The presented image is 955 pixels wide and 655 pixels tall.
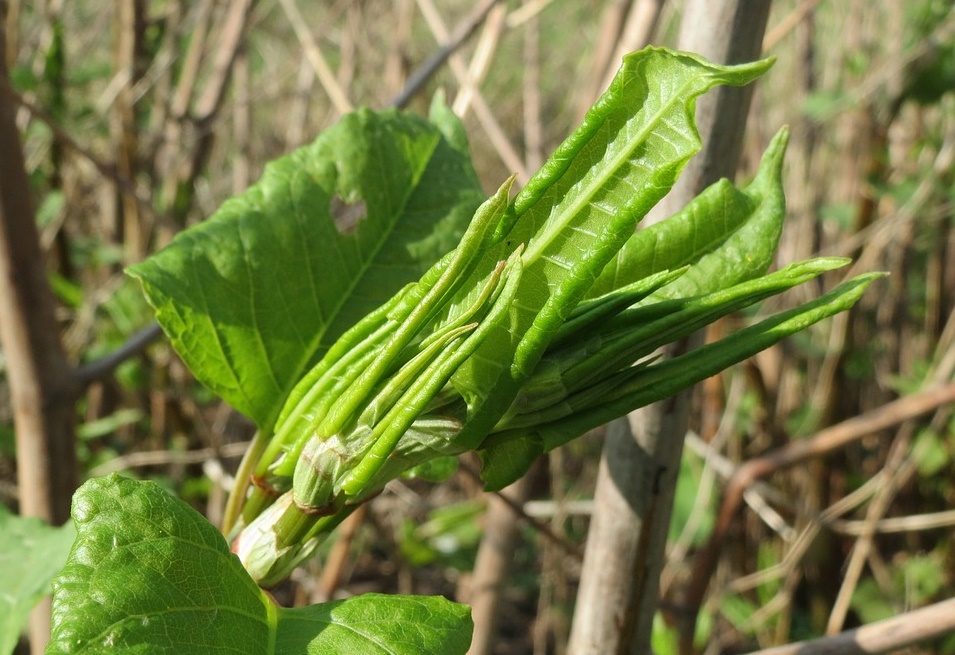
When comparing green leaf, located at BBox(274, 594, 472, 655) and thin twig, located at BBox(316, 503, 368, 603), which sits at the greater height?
green leaf, located at BBox(274, 594, 472, 655)

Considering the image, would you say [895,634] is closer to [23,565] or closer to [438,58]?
[23,565]

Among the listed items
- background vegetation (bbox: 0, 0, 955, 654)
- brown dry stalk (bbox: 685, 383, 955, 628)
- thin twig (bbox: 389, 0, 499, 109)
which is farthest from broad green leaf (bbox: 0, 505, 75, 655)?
background vegetation (bbox: 0, 0, 955, 654)

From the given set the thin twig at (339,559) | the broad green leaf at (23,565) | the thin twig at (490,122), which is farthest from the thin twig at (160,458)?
the thin twig at (490,122)

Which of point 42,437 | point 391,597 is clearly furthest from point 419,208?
point 42,437

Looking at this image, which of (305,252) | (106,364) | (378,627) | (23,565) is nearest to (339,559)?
(106,364)

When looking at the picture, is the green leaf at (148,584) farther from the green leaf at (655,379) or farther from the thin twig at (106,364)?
the thin twig at (106,364)

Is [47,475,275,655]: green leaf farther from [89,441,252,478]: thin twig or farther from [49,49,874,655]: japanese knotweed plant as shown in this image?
[89,441,252,478]: thin twig

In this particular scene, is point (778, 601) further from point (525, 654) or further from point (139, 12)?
point (139, 12)
